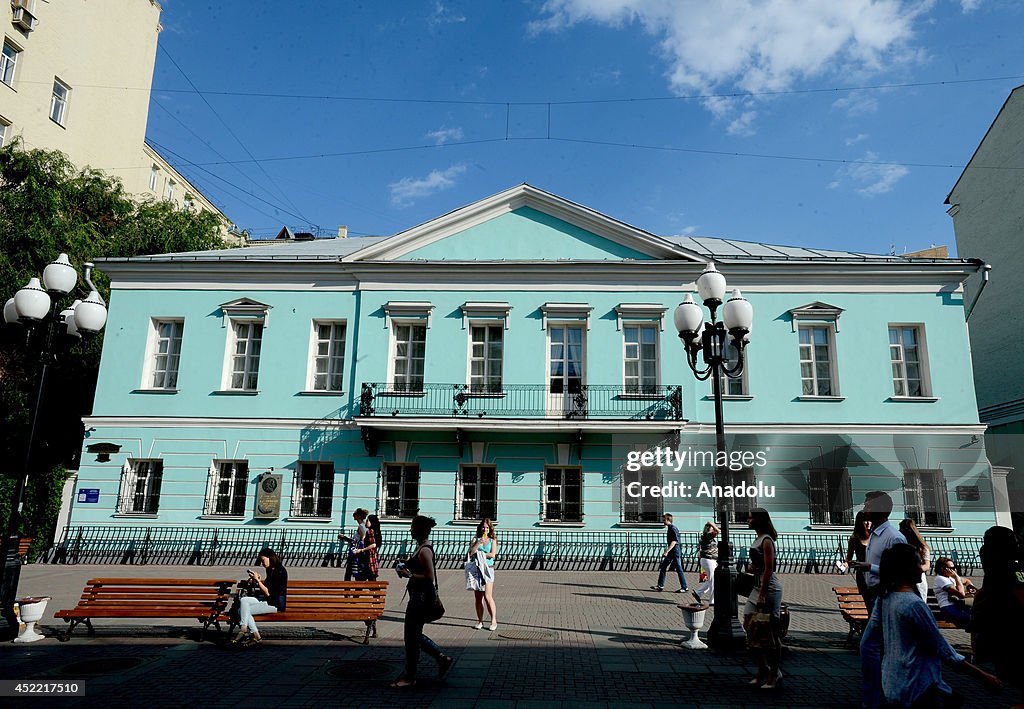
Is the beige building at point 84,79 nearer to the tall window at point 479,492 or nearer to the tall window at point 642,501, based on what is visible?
the tall window at point 479,492

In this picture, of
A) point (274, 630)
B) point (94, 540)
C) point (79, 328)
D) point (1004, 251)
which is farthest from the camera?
point (1004, 251)

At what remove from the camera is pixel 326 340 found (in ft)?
67.5

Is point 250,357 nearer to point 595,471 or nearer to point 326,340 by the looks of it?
point 326,340

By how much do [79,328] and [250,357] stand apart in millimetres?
10059

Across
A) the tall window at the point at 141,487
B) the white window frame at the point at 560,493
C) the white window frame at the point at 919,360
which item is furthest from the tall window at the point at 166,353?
the white window frame at the point at 919,360

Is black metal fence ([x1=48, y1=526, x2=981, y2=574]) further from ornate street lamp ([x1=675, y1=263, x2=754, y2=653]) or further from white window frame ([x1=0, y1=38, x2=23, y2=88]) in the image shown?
white window frame ([x1=0, y1=38, x2=23, y2=88])

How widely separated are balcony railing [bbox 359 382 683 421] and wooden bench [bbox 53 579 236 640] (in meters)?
9.51

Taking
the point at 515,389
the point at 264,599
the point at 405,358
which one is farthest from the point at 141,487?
the point at 264,599

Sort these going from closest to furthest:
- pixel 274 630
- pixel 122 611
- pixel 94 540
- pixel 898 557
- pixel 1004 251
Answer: pixel 898 557 → pixel 122 611 → pixel 274 630 → pixel 94 540 → pixel 1004 251

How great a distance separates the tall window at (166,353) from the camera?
20.5 metres

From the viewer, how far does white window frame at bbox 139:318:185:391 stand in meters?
20.4

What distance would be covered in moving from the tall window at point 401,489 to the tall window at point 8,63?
77.8ft

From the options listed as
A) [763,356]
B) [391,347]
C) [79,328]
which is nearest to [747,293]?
[763,356]

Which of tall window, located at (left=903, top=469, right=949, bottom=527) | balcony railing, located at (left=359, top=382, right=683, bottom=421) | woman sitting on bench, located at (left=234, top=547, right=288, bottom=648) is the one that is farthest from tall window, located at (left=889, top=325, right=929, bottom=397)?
woman sitting on bench, located at (left=234, top=547, right=288, bottom=648)
